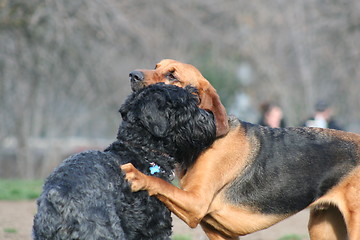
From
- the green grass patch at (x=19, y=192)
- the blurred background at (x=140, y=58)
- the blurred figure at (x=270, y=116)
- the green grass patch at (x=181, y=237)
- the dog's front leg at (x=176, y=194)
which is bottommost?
the dog's front leg at (x=176, y=194)

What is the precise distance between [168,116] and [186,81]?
1.17 m

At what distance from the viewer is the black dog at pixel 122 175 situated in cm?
348

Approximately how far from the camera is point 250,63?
23.5 m

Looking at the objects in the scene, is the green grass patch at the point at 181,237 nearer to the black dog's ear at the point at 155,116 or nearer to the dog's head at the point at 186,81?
the dog's head at the point at 186,81

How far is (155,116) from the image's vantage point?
4086 millimetres

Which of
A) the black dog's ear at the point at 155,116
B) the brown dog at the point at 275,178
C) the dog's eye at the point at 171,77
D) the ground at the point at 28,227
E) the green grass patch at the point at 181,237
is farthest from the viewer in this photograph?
the ground at the point at 28,227

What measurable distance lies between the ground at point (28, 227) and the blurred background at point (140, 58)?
5.81 m

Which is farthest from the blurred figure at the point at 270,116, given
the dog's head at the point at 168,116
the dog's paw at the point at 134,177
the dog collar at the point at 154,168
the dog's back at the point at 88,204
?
the dog's back at the point at 88,204

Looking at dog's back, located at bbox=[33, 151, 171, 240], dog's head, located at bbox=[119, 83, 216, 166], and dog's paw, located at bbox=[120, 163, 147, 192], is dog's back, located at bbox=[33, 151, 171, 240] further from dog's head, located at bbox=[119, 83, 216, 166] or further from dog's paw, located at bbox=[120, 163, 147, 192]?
dog's head, located at bbox=[119, 83, 216, 166]

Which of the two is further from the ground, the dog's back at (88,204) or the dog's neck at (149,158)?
Answer: the dog's neck at (149,158)

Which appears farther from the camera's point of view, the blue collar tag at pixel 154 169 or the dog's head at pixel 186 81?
the dog's head at pixel 186 81

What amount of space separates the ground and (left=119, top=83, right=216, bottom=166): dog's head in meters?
3.12

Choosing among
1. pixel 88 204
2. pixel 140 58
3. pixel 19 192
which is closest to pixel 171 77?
pixel 88 204

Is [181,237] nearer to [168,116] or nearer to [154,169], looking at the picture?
[154,169]
